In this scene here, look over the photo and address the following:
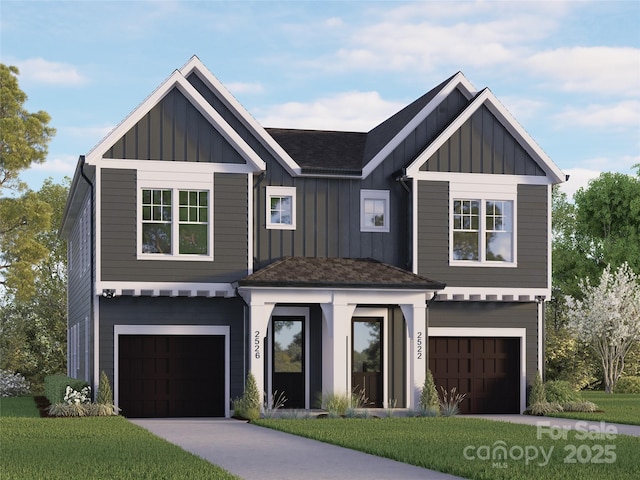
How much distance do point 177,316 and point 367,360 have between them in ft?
17.6

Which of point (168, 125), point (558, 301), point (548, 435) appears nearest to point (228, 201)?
point (168, 125)

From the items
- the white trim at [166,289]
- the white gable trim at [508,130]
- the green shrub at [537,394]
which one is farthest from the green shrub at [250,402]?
the green shrub at [537,394]

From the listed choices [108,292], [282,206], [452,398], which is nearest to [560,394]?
[452,398]

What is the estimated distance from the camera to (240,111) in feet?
90.6

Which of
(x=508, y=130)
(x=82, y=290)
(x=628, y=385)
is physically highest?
(x=508, y=130)

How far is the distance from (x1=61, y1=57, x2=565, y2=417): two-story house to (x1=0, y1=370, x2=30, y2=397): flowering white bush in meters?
12.0

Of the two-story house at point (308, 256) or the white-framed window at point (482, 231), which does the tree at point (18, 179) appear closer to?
the two-story house at point (308, 256)

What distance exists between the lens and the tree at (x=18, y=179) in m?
41.5

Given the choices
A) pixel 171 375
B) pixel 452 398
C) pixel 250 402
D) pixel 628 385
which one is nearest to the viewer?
pixel 250 402

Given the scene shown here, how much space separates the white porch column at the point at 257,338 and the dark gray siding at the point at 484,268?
4.67 metres

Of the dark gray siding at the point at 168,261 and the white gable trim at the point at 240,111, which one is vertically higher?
the white gable trim at the point at 240,111

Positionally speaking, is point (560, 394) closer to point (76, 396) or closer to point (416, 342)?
point (416, 342)

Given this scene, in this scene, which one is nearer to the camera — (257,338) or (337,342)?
(257,338)

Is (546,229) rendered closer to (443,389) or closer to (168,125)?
(443,389)
